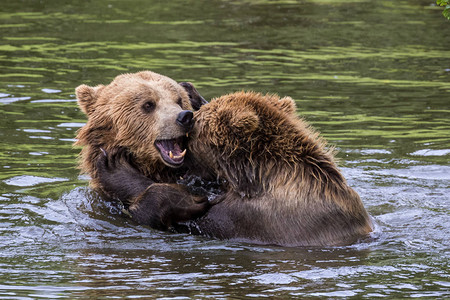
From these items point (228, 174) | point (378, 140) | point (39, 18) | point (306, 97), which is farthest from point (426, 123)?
point (39, 18)

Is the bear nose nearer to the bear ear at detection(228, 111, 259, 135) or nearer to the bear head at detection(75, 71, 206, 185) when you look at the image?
the bear head at detection(75, 71, 206, 185)

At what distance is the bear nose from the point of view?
295 inches

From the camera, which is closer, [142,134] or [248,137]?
[248,137]

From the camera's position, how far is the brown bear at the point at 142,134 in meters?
7.50

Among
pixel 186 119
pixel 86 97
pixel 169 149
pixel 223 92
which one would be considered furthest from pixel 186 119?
pixel 223 92

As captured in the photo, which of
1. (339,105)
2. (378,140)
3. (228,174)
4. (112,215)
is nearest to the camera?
(228,174)

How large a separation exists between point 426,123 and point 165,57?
5721 millimetres

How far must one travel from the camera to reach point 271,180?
7.27m

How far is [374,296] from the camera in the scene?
5.94 meters

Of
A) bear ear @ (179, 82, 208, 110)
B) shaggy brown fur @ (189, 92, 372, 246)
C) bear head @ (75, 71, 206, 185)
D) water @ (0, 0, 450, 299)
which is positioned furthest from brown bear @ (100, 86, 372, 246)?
bear ear @ (179, 82, 208, 110)

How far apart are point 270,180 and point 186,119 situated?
0.94 meters

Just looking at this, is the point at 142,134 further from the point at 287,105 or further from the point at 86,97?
the point at 287,105

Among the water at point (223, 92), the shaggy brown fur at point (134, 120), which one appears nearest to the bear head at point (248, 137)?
the shaggy brown fur at point (134, 120)

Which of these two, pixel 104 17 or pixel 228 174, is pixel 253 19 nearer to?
pixel 104 17
